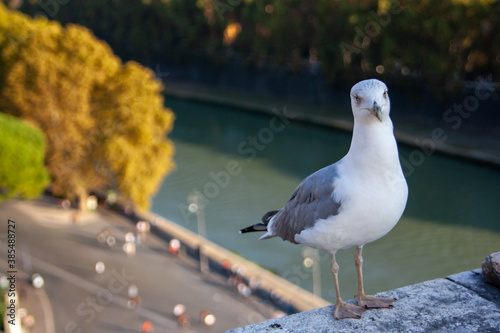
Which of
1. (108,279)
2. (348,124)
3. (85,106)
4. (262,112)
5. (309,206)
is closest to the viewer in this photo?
(309,206)

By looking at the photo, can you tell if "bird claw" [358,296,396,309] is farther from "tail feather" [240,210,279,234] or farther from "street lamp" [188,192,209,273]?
"street lamp" [188,192,209,273]

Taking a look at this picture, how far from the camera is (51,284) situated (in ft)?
61.4

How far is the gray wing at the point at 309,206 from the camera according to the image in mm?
3619

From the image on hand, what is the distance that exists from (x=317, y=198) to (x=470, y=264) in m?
15.6

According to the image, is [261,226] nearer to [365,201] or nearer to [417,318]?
[365,201]

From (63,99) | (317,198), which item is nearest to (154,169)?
(63,99)

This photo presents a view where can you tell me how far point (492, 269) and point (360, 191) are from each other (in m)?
1.23

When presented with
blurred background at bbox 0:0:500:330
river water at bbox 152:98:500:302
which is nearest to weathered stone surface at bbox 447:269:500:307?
river water at bbox 152:98:500:302

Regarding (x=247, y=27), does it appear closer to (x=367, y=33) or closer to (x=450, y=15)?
(x=367, y=33)

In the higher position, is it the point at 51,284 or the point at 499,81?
the point at 499,81

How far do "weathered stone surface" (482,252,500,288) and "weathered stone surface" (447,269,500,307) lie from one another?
0.04 metres

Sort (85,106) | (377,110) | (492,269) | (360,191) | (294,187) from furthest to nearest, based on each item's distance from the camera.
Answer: (294,187) < (85,106) < (492,269) < (360,191) < (377,110)

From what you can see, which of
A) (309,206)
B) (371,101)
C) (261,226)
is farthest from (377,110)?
(261,226)

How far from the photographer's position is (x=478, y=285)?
409 cm
